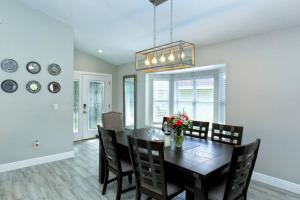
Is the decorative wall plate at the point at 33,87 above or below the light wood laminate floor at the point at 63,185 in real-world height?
above

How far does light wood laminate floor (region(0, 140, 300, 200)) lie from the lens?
8.48 feet

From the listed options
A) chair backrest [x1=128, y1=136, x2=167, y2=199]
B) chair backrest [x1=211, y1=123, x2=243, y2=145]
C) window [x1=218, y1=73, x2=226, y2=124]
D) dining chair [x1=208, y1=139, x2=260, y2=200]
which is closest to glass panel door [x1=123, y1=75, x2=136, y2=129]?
window [x1=218, y1=73, x2=226, y2=124]

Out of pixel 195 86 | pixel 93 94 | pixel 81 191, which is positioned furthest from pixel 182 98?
pixel 81 191

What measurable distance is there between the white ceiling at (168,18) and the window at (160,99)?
3.91 feet

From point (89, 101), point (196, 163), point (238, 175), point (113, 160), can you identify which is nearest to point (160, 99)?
point (89, 101)

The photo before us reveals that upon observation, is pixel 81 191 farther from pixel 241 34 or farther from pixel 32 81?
pixel 241 34

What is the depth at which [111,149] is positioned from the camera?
2.35 meters

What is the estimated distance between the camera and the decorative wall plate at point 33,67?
365cm

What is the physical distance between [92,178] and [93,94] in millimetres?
3247

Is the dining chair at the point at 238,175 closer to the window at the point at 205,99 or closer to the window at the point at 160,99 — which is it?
the window at the point at 205,99

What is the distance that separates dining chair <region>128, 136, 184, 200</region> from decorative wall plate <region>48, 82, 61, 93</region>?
9.26 ft

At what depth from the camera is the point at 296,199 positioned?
253cm

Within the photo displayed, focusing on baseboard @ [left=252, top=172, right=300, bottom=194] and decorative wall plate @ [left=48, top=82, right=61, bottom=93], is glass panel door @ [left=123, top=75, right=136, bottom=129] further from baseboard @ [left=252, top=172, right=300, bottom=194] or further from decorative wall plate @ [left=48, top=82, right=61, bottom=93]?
baseboard @ [left=252, top=172, right=300, bottom=194]

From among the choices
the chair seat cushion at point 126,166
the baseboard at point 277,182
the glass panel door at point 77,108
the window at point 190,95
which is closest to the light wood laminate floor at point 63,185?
the baseboard at point 277,182
